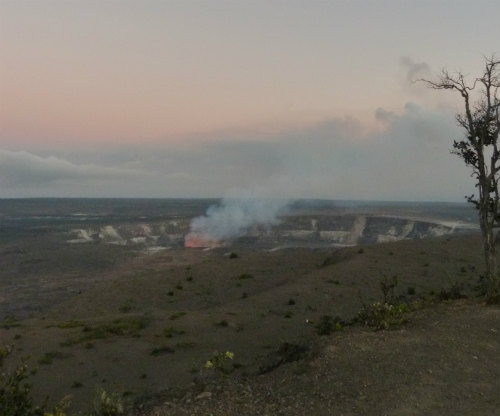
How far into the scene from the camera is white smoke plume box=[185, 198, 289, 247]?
8850 centimetres

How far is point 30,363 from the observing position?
1947 centimetres

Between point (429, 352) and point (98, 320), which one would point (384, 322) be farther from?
point (98, 320)

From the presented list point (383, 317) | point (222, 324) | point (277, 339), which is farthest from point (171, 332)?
point (383, 317)

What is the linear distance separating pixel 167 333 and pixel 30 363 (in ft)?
20.2

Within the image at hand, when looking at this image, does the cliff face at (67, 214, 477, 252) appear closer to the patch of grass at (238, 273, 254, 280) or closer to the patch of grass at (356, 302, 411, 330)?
the patch of grass at (238, 273, 254, 280)

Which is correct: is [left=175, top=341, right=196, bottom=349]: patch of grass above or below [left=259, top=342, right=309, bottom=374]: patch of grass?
below

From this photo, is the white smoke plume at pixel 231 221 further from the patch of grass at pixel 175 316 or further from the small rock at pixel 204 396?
the small rock at pixel 204 396

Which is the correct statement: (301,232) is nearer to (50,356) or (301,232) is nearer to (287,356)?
(50,356)

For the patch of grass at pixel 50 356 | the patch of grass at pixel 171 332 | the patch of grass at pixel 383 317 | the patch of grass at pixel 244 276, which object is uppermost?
the patch of grass at pixel 383 317

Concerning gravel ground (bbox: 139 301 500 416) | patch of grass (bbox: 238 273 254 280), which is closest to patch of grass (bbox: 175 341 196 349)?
gravel ground (bbox: 139 301 500 416)

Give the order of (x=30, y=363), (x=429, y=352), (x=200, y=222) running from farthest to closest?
1. (x=200, y=222)
2. (x=30, y=363)
3. (x=429, y=352)

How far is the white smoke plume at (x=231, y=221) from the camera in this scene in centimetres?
8850

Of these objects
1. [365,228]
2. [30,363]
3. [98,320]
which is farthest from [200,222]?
[30,363]

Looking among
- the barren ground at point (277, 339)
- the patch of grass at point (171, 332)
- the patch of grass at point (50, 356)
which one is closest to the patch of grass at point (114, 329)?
the barren ground at point (277, 339)
